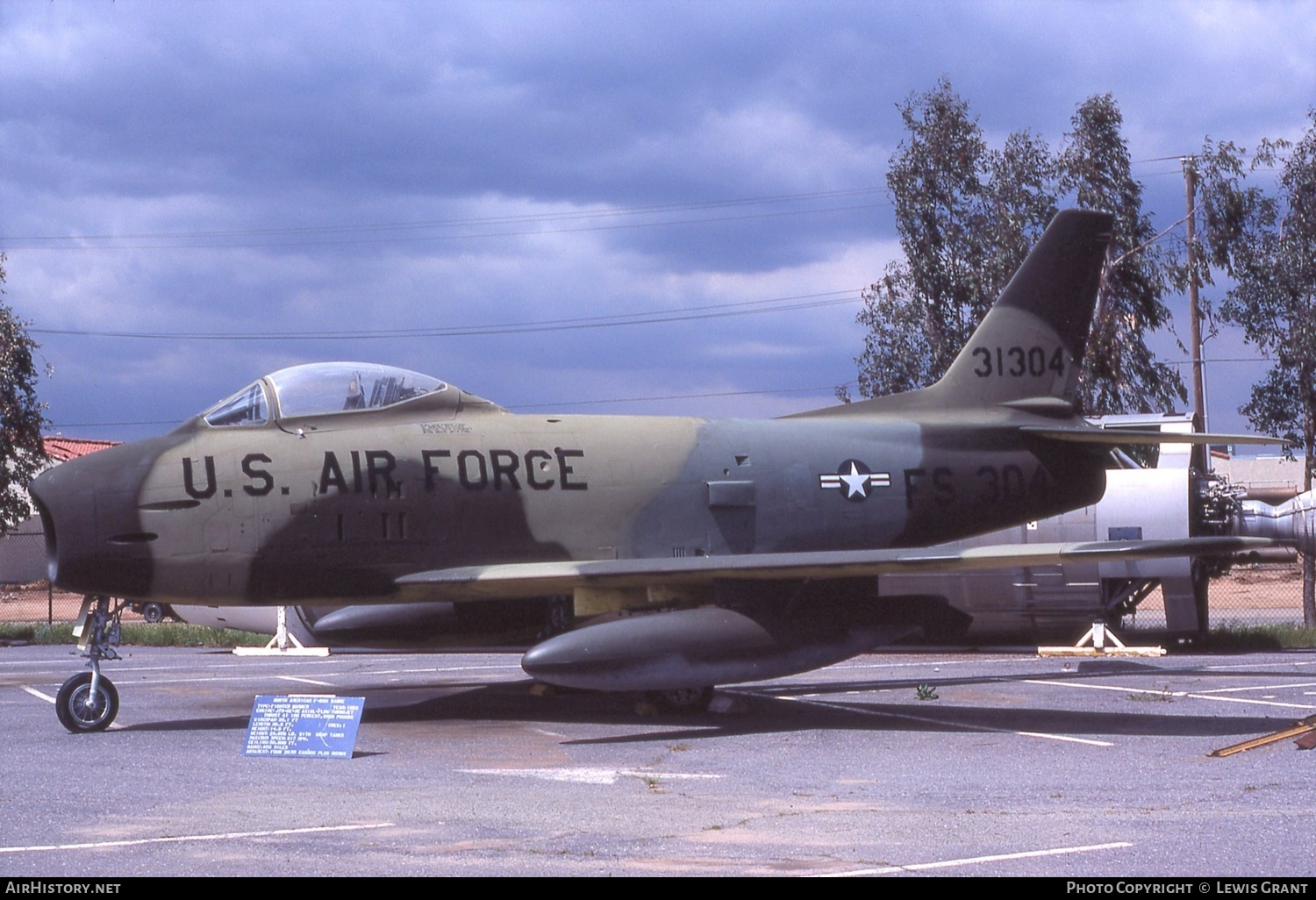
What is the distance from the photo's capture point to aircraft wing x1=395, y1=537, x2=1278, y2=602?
10.5 meters

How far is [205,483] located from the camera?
12055mm

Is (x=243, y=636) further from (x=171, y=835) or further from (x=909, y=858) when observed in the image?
(x=909, y=858)

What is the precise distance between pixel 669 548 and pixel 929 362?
19342 millimetres

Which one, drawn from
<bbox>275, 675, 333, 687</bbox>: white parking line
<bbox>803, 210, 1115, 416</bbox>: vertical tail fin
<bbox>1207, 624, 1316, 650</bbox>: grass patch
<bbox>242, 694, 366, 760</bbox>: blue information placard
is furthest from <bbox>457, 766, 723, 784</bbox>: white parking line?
<bbox>1207, 624, 1316, 650</bbox>: grass patch

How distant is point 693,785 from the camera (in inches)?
356

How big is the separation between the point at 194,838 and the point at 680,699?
6.71 m

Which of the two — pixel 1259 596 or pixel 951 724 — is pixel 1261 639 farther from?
pixel 1259 596

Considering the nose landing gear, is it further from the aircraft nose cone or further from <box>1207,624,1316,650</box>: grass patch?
<box>1207,624,1316,650</box>: grass patch

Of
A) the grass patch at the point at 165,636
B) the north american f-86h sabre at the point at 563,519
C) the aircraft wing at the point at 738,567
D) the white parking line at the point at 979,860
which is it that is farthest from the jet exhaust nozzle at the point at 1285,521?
the grass patch at the point at 165,636

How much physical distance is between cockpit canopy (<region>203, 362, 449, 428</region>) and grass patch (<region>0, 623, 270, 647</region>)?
14432 millimetres

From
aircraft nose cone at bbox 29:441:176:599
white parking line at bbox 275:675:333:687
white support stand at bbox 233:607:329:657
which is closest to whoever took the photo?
aircraft nose cone at bbox 29:441:176:599

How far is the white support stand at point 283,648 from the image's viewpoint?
23250mm

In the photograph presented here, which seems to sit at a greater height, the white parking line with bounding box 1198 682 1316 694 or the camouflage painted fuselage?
the camouflage painted fuselage
